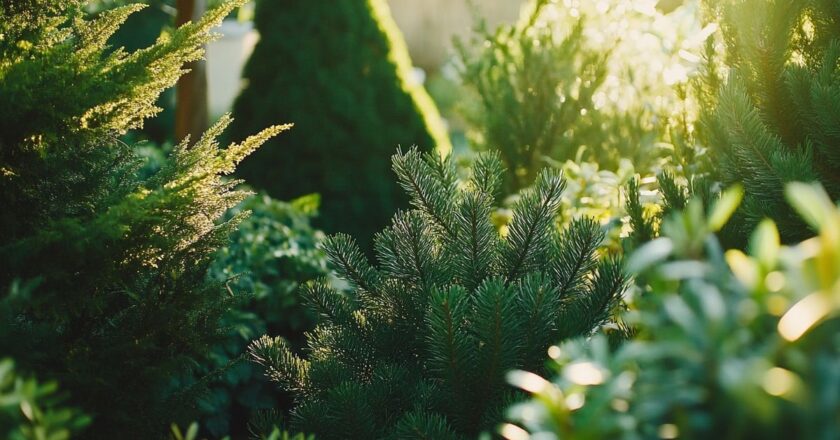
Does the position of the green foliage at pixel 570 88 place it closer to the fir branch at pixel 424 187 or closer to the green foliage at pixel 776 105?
the green foliage at pixel 776 105

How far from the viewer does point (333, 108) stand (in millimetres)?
5238

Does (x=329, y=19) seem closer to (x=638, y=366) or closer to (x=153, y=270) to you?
(x=153, y=270)

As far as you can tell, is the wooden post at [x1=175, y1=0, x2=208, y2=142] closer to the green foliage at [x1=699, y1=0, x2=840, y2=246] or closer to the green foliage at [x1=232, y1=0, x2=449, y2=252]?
the green foliage at [x1=232, y1=0, x2=449, y2=252]

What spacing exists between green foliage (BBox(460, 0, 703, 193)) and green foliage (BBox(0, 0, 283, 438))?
3.14 m

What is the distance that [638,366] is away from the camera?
1.18 meters

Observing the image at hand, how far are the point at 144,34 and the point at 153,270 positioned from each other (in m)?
8.62

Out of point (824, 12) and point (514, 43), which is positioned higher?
point (514, 43)

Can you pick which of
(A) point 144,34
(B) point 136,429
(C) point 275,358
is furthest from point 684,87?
(A) point 144,34

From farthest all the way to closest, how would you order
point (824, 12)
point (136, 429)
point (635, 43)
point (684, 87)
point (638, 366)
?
point (635, 43) < point (684, 87) < point (824, 12) < point (136, 429) < point (638, 366)

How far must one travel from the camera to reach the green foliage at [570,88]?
15.8 feet

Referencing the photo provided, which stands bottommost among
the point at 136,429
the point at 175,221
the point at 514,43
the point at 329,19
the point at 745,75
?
the point at 136,429

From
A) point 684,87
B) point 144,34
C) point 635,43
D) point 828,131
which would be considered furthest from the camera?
point 144,34

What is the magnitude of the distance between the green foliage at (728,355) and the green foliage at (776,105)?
3.42ft

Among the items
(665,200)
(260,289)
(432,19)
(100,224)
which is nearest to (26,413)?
(100,224)
